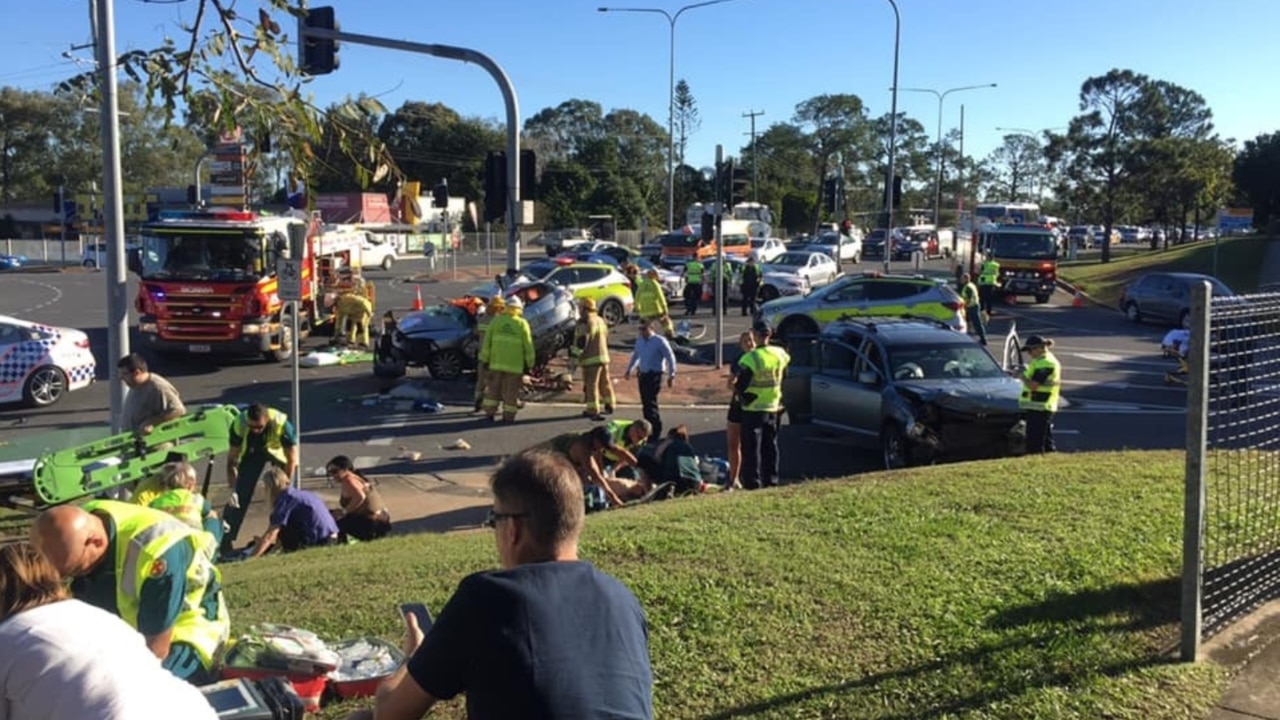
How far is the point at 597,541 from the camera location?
7.01m

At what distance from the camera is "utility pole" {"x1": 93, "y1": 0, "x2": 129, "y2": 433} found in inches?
377

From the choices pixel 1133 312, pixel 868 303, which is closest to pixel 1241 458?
pixel 868 303

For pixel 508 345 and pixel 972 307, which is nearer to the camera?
pixel 508 345

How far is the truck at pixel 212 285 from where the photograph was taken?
19.6 metres

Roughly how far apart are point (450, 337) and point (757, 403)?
878 centimetres

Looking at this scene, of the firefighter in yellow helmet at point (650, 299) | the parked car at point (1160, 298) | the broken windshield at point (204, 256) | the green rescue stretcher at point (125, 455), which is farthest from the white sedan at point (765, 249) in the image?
the green rescue stretcher at point (125, 455)

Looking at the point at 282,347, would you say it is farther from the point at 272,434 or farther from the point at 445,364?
the point at 272,434

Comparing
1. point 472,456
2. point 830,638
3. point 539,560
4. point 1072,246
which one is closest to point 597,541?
point 830,638

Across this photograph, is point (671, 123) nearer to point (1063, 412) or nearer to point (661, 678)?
point (1063, 412)

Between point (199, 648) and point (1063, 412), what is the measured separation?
1417 cm

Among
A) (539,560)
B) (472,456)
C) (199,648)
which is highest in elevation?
(539,560)

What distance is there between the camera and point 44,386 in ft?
53.8

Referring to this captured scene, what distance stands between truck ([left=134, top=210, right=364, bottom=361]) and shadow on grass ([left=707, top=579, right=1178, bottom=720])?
16.5 meters

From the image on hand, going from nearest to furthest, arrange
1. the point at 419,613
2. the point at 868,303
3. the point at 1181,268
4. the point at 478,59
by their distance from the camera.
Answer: the point at 419,613
the point at 478,59
the point at 868,303
the point at 1181,268
